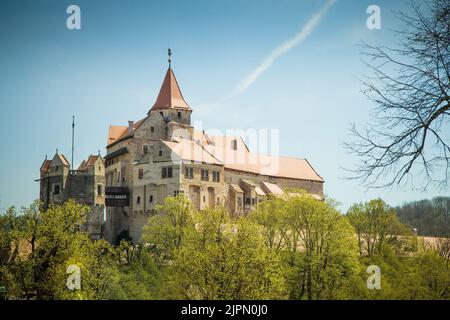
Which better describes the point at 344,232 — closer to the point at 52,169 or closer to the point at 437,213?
the point at 52,169

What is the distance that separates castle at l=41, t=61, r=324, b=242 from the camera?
6962 centimetres

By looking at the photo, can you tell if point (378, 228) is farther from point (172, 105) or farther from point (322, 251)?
point (172, 105)

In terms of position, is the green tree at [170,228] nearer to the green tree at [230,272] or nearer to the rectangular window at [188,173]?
the rectangular window at [188,173]

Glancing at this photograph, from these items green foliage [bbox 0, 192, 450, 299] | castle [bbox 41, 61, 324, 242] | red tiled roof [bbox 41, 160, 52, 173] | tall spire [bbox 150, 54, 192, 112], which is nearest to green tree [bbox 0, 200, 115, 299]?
green foliage [bbox 0, 192, 450, 299]

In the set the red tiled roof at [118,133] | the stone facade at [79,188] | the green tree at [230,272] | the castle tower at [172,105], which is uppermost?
the castle tower at [172,105]

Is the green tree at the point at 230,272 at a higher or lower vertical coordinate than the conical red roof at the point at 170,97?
lower

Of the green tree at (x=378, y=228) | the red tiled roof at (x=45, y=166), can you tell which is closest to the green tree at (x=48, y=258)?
the red tiled roof at (x=45, y=166)

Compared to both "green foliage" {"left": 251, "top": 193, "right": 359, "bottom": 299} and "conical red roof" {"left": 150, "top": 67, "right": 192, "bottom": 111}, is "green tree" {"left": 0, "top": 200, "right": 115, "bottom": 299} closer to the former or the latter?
"green foliage" {"left": 251, "top": 193, "right": 359, "bottom": 299}

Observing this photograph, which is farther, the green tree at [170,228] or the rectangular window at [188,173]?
the rectangular window at [188,173]

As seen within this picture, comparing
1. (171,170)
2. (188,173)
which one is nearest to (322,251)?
(188,173)

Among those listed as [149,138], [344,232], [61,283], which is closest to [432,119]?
[61,283]

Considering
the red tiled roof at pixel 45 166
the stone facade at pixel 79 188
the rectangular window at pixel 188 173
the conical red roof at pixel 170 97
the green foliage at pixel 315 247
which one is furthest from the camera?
the conical red roof at pixel 170 97

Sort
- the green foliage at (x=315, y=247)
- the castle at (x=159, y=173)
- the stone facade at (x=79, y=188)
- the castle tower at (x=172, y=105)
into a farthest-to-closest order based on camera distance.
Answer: the castle tower at (x=172, y=105), the castle at (x=159, y=173), the stone facade at (x=79, y=188), the green foliage at (x=315, y=247)

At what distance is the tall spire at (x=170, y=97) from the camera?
90500 mm
